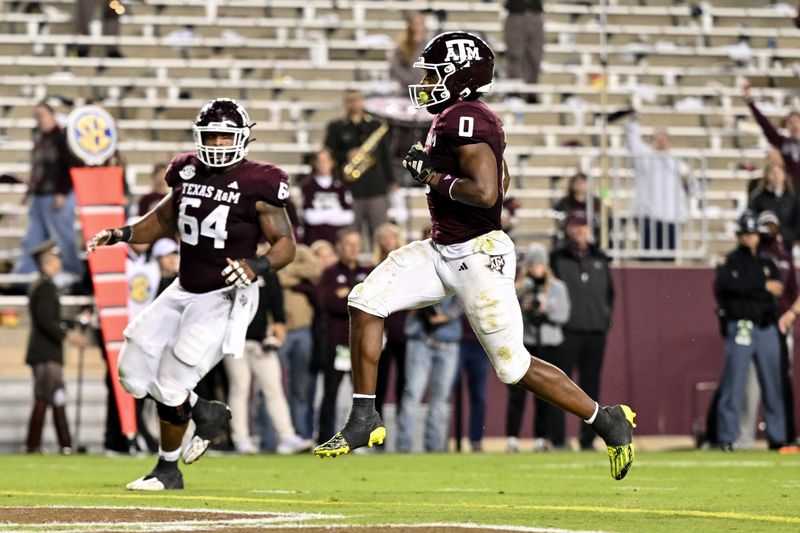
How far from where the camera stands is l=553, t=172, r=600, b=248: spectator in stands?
16203 mm

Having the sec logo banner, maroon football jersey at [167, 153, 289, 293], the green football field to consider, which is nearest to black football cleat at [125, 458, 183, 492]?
the green football field

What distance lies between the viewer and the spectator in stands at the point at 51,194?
52.9ft

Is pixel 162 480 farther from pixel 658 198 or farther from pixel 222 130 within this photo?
pixel 658 198

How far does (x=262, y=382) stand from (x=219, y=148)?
571 cm

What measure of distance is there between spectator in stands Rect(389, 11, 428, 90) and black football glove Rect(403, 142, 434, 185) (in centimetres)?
1048

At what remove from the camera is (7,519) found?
21.4 ft

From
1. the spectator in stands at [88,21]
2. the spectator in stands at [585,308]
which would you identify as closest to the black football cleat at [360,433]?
the spectator in stands at [585,308]

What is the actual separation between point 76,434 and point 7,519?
8.04m

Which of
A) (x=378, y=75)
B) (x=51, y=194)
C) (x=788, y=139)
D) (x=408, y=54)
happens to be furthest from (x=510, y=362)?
(x=378, y=75)

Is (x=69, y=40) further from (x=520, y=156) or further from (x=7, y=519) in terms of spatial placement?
(x=7, y=519)

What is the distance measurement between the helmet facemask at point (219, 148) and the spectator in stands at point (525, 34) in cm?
1162

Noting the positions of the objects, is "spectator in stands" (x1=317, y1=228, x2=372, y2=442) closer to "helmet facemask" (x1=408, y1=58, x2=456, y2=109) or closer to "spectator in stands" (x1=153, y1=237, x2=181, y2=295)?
"spectator in stands" (x1=153, y1=237, x2=181, y2=295)

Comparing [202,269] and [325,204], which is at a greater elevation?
[325,204]

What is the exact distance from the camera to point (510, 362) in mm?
7410
